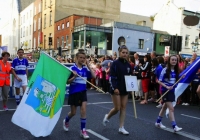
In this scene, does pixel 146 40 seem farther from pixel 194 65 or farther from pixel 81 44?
pixel 194 65

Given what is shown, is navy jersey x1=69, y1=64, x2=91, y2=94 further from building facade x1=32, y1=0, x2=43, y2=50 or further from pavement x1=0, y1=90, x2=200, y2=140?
building facade x1=32, y1=0, x2=43, y2=50

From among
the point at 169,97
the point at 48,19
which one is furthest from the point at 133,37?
the point at 169,97

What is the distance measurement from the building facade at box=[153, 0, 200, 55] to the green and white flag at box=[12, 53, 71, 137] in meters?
37.1

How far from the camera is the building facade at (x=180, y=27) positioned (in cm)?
3947

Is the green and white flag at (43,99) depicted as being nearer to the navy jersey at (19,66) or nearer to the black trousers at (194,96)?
the navy jersey at (19,66)

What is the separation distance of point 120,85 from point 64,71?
4.11ft

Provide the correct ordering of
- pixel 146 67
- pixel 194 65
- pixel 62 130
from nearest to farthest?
pixel 62 130 < pixel 194 65 < pixel 146 67

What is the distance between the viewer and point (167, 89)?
571cm

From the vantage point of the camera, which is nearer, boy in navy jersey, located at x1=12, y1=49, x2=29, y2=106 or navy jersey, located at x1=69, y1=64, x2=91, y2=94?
navy jersey, located at x1=69, y1=64, x2=91, y2=94

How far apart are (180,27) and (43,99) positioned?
38022 mm

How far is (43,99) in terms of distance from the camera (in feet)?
16.3

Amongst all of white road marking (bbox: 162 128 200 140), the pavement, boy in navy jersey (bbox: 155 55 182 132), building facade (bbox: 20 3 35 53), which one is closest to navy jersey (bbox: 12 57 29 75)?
the pavement

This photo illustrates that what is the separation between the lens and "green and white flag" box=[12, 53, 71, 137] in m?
4.89

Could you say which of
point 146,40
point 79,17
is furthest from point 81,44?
point 146,40
